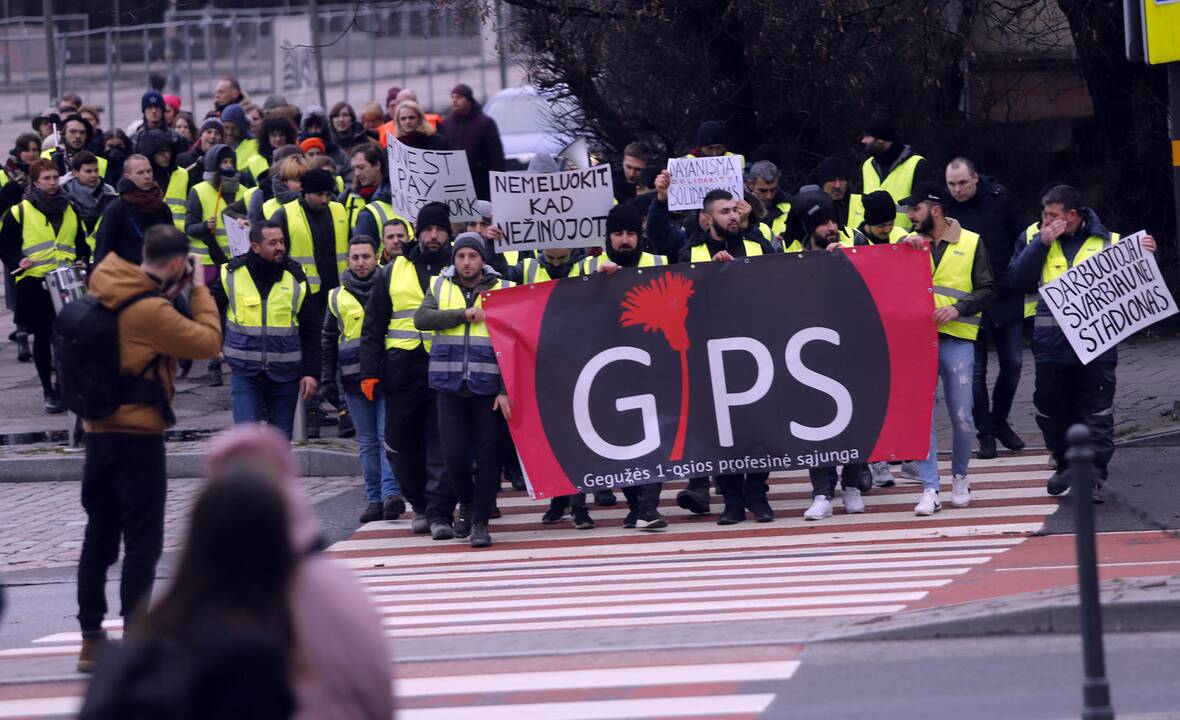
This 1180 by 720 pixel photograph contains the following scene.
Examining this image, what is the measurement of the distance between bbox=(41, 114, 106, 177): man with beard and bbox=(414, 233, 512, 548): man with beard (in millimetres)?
6797

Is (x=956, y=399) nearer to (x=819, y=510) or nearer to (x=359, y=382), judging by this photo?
(x=819, y=510)

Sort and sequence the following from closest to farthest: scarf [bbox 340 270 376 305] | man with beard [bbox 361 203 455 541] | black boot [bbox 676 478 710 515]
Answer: man with beard [bbox 361 203 455 541] < black boot [bbox 676 478 710 515] < scarf [bbox 340 270 376 305]

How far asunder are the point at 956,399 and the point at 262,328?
15.2ft

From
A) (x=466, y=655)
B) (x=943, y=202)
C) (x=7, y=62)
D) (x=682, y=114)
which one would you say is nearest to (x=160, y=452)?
(x=466, y=655)

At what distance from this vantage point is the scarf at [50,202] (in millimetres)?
16297

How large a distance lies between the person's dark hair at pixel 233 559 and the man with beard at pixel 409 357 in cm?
808

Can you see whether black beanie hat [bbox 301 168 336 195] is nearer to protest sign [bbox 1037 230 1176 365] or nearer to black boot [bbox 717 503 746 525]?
Answer: black boot [bbox 717 503 746 525]

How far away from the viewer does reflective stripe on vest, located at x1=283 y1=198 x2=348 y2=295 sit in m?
14.5

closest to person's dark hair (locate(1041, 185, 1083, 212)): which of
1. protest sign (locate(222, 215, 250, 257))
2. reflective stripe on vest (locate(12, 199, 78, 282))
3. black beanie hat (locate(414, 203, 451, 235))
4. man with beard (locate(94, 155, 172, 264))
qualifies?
black beanie hat (locate(414, 203, 451, 235))

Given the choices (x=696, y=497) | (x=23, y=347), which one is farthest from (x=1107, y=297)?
(x=23, y=347)

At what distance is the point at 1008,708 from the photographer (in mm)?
6836

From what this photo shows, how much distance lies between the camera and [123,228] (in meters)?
14.9

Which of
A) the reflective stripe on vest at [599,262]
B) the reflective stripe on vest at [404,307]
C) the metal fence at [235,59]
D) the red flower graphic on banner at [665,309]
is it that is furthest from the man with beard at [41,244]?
the metal fence at [235,59]

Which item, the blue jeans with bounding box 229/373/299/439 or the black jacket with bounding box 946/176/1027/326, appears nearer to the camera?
the blue jeans with bounding box 229/373/299/439
